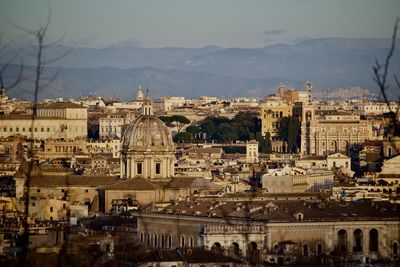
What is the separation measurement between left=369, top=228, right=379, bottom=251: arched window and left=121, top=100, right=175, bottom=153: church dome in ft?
65.0

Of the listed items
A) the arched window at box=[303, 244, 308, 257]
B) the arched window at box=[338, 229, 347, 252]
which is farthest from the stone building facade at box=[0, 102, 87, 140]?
the arched window at box=[303, 244, 308, 257]

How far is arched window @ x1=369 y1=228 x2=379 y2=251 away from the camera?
49.5 meters

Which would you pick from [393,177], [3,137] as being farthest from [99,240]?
[3,137]

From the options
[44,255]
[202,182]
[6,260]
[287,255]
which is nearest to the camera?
[6,260]

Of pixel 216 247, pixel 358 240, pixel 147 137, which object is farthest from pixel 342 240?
pixel 147 137

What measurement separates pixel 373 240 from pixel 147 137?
2085 cm

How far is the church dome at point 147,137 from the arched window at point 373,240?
1981 cm

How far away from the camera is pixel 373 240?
50.2 m

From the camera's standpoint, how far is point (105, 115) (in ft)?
432

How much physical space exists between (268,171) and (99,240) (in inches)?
1214

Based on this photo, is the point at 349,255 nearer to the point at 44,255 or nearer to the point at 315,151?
the point at 44,255

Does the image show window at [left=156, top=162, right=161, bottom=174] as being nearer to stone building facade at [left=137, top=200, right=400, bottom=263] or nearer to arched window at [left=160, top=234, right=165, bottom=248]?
stone building facade at [left=137, top=200, right=400, bottom=263]

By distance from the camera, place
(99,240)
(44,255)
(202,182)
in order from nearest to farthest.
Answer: (44,255), (99,240), (202,182)

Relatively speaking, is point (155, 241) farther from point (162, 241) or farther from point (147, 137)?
point (147, 137)
